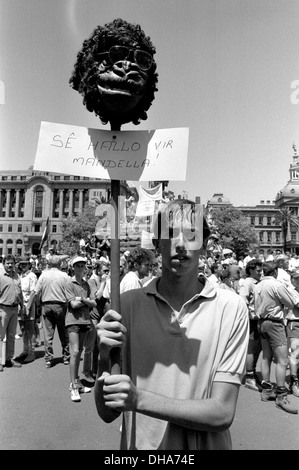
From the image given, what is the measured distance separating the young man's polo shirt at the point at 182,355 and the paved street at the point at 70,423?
2506 millimetres

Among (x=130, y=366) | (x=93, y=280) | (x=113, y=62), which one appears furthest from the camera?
(x=93, y=280)

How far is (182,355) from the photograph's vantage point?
5.20 feet

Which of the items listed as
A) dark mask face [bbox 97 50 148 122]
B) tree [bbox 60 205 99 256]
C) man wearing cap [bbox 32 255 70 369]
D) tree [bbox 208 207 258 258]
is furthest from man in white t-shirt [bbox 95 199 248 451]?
tree [bbox 208 207 258 258]

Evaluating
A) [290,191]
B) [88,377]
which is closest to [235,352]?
[88,377]

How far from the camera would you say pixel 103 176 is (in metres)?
1.75

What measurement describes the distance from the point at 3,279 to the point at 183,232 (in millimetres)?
6070

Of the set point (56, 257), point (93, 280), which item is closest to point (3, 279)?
point (56, 257)

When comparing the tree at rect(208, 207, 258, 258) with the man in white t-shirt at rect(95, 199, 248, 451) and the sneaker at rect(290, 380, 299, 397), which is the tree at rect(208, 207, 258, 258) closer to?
the sneaker at rect(290, 380, 299, 397)

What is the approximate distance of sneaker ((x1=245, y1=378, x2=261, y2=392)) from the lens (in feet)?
19.6

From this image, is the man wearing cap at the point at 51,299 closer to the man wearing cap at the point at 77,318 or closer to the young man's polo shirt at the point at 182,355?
the man wearing cap at the point at 77,318

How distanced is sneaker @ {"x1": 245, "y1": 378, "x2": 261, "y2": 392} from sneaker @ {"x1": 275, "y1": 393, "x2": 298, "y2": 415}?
732mm

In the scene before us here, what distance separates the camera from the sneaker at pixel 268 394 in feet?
18.0

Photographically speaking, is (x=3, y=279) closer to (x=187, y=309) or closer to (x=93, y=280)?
(x=93, y=280)

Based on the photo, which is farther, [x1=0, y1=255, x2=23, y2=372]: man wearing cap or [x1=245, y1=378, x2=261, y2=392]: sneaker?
[x1=0, y1=255, x2=23, y2=372]: man wearing cap
